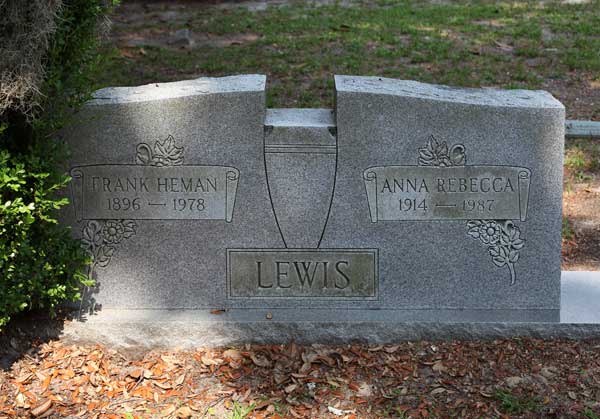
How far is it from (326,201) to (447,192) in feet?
2.13

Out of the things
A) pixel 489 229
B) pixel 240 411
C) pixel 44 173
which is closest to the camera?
pixel 240 411

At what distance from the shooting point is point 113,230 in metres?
4.54

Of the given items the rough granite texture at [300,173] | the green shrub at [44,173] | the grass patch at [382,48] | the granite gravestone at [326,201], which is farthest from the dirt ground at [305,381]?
the grass patch at [382,48]

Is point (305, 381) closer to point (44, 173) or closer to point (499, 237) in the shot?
point (499, 237)

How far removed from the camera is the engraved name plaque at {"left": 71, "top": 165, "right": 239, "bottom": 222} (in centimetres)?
446

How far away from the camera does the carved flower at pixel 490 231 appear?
4520 millimetres

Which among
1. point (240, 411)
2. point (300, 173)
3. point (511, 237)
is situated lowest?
point (240, 411)

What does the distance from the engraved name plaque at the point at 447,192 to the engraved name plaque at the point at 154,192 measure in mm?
Result: 790

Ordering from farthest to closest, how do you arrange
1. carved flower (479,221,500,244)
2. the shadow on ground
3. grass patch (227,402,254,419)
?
carved flower (479,221,500,244) < the shadow on ground < grass patch (227,402,254,419)

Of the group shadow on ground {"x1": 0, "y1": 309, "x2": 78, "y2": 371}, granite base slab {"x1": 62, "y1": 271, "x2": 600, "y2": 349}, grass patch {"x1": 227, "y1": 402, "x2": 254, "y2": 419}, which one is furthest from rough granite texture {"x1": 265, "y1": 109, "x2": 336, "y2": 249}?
shadow on ground {"x1": 0, "y1": 309, "x2": 78, "y2": 371}

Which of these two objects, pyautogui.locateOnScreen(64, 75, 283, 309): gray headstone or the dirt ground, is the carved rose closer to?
the dirt ground

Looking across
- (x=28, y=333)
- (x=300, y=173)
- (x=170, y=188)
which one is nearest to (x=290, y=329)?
(x=300, y=173)

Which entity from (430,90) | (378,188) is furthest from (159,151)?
(430,90)

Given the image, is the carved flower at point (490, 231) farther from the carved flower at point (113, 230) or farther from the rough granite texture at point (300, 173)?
the carved flower at point (113, 230)
